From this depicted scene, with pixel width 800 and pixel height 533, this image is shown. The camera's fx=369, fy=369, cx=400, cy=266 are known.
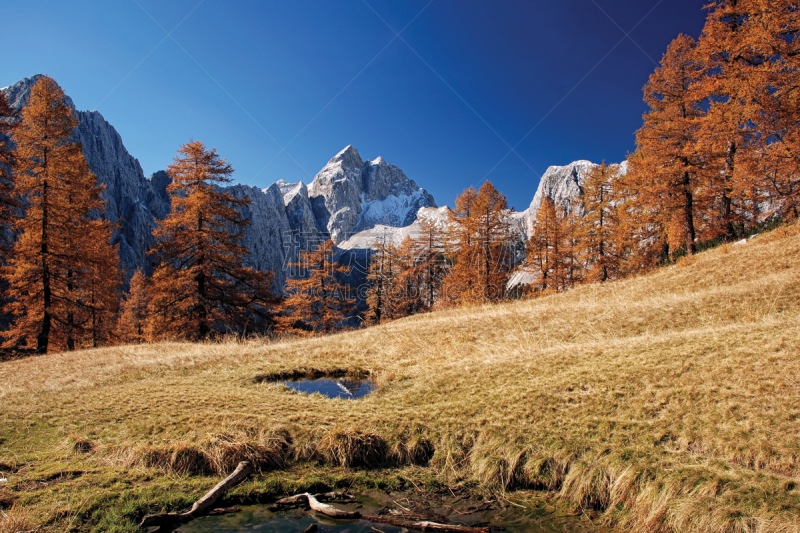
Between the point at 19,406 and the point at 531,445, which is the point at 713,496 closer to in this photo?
the point at 531,445

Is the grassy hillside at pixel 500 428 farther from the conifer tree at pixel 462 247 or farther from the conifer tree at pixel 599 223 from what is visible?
the conifer tree at pixel 599 223

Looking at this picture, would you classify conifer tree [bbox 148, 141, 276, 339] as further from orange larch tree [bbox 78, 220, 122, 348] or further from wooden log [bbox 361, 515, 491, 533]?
wooden log [bbox 361, 515, 491, 533]

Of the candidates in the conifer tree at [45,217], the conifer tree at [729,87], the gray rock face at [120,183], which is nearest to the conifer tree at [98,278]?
the conifer tree at [45,217]

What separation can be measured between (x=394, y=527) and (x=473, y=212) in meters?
27.1

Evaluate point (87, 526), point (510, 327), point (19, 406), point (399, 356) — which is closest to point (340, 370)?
point (399, 356)

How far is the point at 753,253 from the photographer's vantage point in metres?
16.4

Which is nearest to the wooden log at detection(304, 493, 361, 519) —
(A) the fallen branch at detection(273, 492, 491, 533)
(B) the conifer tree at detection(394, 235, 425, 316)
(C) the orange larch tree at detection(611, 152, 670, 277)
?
(A) the fallen branch at detection(273, 492, 491, 533)

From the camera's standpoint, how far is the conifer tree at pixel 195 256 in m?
21.2

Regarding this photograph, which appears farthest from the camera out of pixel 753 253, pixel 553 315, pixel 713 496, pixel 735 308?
pixel 753 253

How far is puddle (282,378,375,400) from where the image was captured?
10.1 meters

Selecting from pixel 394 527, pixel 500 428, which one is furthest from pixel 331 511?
pixel 500 428

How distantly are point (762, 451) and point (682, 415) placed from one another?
109 cm

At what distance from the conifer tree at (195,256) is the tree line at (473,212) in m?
0.08

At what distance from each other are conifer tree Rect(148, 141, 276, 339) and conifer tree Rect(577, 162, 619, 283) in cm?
2705
